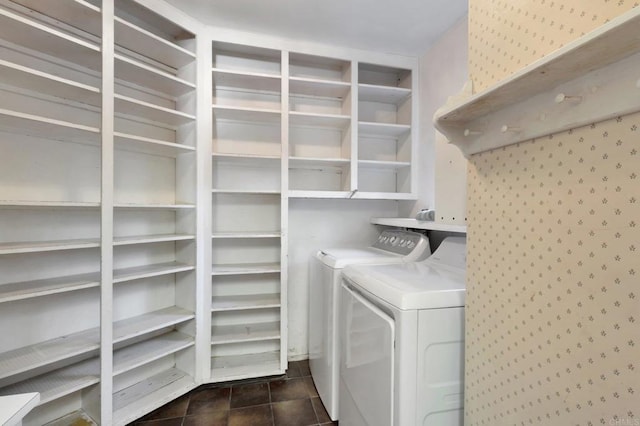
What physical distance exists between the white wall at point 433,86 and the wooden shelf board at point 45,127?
6.60 feet

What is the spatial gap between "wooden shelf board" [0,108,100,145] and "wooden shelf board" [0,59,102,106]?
6.9 inches

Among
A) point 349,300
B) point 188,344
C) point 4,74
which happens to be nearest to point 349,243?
point 349,300

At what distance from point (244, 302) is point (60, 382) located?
3.52ft

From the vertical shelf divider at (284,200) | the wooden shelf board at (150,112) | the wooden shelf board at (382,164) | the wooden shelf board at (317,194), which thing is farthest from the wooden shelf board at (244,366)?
the wooden shelf board at (150,112)

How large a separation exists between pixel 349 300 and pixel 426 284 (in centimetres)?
45

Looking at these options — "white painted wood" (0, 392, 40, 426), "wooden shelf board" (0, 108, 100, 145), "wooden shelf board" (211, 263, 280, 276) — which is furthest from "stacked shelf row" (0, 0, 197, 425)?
"white painted wood" (0, 392, 40, 426)

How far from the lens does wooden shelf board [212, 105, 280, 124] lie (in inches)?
82.0

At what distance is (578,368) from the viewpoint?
1.98 ft

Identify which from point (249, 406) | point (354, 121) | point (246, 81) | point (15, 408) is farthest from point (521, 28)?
point (249, 406)

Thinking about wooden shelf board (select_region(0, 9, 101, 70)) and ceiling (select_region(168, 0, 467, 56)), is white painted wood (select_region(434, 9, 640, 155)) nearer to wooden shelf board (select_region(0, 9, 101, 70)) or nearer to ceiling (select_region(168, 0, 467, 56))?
ceiling (select_region(168, 0, 467, 56))

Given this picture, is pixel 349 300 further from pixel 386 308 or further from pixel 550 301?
pixel 550 301

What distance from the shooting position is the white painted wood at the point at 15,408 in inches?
30.6

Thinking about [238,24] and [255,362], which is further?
[255,362]

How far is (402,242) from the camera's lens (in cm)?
201
